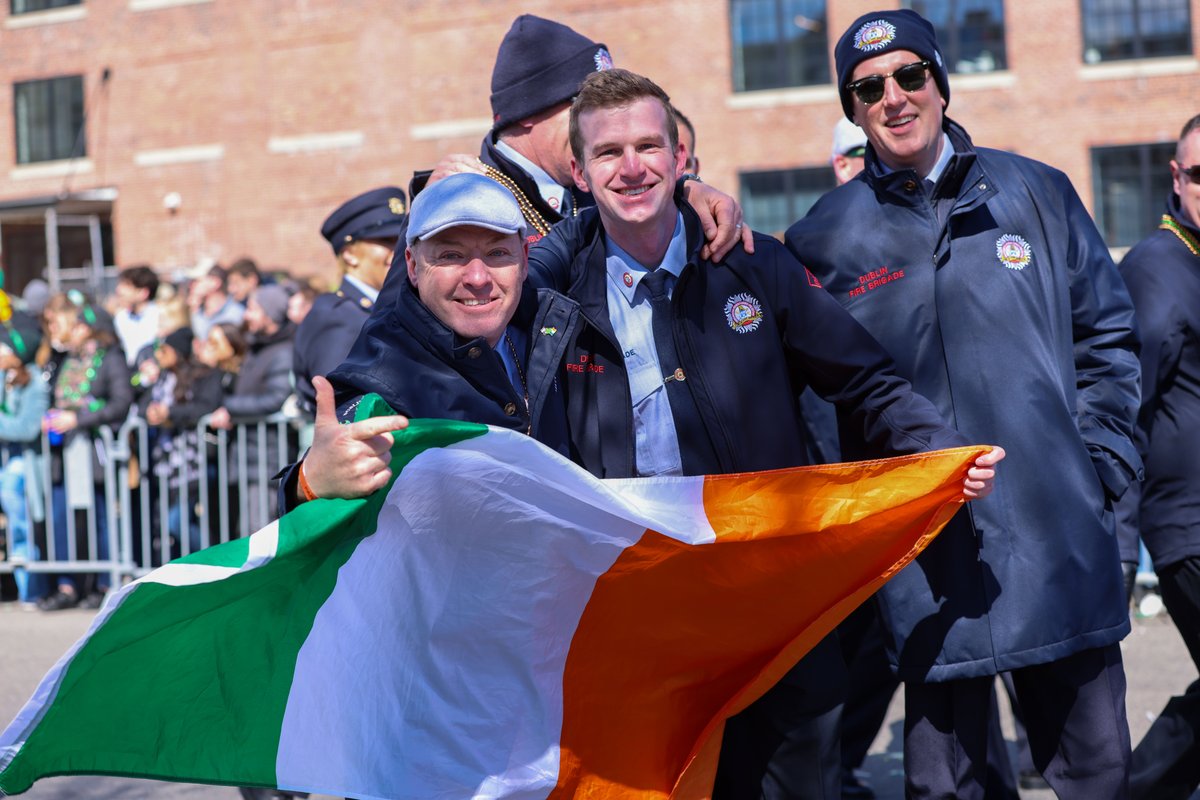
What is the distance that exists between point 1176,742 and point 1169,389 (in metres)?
1.25

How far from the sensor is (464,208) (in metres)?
3.47

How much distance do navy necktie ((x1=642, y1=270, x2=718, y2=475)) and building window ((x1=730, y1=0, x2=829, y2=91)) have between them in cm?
3051

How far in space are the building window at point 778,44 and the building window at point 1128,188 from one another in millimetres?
6424

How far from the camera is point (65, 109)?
40875mm

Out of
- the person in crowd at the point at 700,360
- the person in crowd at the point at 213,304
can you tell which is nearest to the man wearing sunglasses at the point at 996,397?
the person in crowd at the point at 700,360

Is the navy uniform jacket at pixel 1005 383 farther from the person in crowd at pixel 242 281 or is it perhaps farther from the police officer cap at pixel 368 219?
the person in crowd at pixel 242 281

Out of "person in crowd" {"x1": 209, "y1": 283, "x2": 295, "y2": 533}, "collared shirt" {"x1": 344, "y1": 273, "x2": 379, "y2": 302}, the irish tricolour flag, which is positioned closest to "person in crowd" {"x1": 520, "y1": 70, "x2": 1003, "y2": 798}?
the irish tricolour flag

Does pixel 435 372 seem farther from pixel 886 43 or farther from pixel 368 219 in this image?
pixel 368 219

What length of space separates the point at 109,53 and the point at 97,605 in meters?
32.1

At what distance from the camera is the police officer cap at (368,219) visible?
7164 millimetres

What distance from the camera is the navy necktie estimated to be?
3838 millimetres

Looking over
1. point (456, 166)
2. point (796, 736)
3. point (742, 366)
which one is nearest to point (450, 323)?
point (742, 366)

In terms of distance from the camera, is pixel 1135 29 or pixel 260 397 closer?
pixel 260 397

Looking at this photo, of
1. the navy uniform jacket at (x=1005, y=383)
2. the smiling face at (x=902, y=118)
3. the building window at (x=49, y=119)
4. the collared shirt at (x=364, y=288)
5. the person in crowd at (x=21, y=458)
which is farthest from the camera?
the building window at (x=49, y=119)
